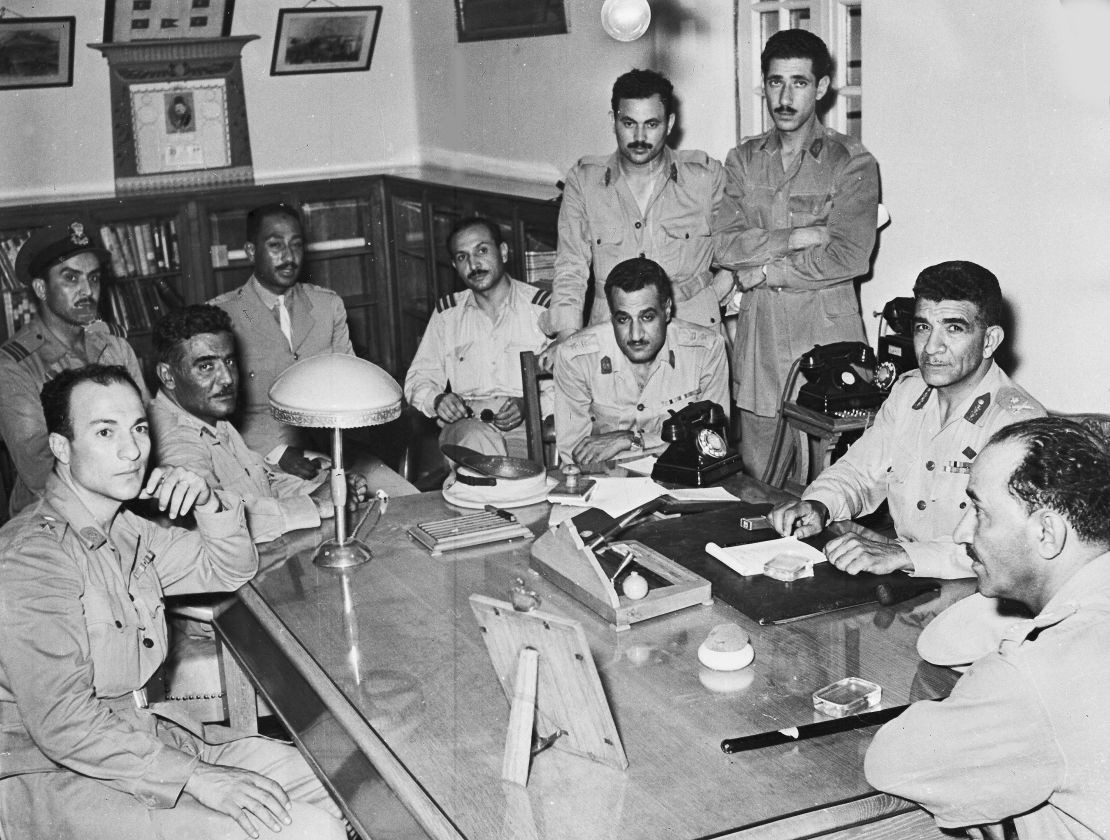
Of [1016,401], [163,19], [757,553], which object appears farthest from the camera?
[163,19]

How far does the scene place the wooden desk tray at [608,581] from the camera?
2447 millimetres

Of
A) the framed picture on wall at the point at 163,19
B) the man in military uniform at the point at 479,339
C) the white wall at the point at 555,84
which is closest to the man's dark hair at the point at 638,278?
the man in military uniform at the point at 479,339

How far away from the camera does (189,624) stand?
132 inches

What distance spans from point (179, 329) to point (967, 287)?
2.19 metres

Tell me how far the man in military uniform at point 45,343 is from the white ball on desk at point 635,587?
2552 millimetres

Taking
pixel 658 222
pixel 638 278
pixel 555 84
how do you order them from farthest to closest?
pixel 555 84 < pixel 658 222 < pixel 638 278

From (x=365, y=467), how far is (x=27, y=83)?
4094 millimetres

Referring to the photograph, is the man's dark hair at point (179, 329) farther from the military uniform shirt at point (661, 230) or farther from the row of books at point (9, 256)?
the row of books at point (9, 256)

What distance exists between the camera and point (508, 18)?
6832mm

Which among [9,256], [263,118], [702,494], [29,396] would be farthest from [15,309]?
[702,494]

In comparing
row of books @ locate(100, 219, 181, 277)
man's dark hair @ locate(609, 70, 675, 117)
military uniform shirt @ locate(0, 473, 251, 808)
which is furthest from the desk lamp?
row of books @ locate(100, 219, 181, 277)

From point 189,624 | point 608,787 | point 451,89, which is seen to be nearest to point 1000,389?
point 608,787

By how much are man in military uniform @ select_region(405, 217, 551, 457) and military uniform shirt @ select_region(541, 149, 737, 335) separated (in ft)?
0.96

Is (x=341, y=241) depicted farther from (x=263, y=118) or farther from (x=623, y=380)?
(x=623, y=380)
